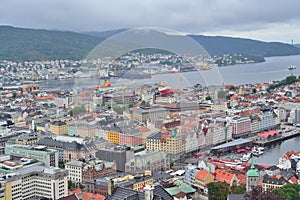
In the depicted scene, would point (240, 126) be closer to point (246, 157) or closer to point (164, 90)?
point (246, 157)

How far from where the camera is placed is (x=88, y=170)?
6.63 metres

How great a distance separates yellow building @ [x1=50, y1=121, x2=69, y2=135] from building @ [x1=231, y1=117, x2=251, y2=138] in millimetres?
3706

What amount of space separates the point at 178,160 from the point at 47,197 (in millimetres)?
2828

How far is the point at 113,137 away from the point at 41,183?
3.25 meters

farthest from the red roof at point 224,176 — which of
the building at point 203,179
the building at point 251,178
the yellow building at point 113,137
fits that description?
the yellow building at point 113,137

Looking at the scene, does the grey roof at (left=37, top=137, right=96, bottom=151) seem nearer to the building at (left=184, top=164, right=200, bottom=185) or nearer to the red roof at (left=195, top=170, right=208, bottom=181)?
the building at (left=184, top=164, right=200, bottom=185)

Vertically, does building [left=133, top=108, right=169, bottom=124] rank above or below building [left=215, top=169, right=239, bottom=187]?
above

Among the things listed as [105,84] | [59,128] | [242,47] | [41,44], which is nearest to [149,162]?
[59,128]

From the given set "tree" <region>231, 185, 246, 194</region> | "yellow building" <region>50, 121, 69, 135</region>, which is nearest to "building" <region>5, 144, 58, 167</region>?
"yellow building" <region>50, 121, 69, 135</region>

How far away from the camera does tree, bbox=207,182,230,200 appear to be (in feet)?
18.6

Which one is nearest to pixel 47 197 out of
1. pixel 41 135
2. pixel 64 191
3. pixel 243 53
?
pixel 64 191

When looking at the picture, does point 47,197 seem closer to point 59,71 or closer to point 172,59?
point 172,59

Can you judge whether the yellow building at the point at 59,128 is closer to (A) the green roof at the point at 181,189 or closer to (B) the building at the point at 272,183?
(A) the green roof at the point at 181,189

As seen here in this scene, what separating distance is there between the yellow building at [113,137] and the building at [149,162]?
165 cm
